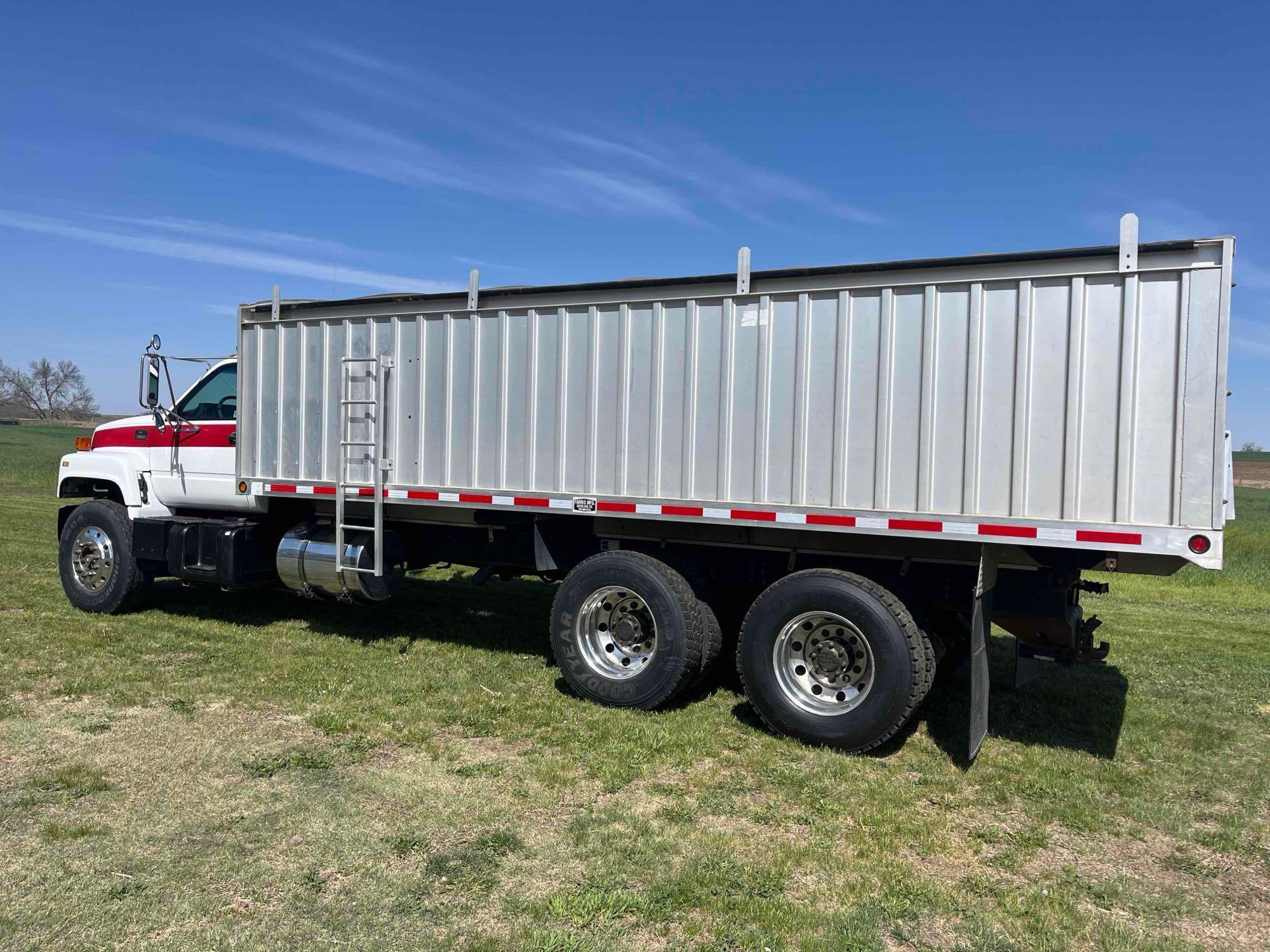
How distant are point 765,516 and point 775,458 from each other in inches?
15.2

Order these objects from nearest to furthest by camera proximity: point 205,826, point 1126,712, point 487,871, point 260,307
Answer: point 487,871
point 205,826
point 1126,712
point 260,307

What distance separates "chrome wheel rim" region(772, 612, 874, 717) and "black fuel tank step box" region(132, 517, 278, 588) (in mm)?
5108

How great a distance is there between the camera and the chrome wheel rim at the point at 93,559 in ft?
30.0

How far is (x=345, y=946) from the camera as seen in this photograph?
349 cm

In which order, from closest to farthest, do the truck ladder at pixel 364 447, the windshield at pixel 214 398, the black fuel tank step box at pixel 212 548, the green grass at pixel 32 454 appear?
1. the truck ladder at pixel 364 447
2. the black fuel tank step box at pixel 212 548
3. the windshield at pixel 214 398
4. the green grass at pixel 32 454

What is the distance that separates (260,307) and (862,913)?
7.19 meters

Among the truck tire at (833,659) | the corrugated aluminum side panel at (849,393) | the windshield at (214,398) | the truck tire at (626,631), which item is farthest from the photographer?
the windshield at (214,398)

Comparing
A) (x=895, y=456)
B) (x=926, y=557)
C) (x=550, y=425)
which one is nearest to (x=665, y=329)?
(x=550, y=425)

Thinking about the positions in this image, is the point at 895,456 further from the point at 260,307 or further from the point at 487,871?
the point at 260,307

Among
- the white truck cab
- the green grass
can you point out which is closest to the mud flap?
the white truck cab

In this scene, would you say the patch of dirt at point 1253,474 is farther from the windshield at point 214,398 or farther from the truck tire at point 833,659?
the windshield at point 214,398

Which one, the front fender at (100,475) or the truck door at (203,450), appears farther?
the front fender at (100,475)

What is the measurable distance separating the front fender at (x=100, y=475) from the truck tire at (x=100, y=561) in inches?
8.3

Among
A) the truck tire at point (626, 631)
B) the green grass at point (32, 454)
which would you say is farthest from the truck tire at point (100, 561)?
the green grass at point (32, 454)
